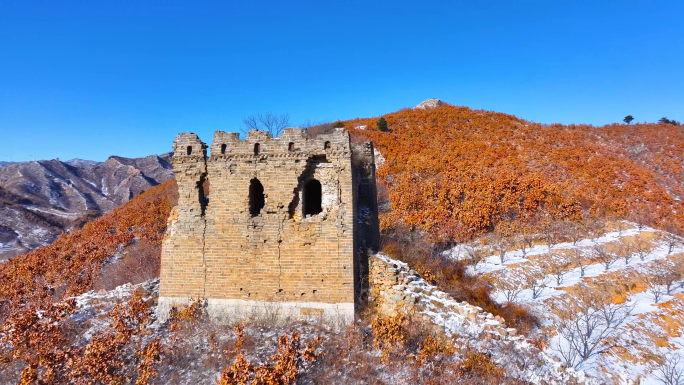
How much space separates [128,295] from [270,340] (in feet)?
16.0

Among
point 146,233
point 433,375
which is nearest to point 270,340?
point 433,375

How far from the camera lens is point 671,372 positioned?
5.79 metres

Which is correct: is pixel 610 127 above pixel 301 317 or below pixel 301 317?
above

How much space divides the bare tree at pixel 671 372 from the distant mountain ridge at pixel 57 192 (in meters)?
41.7

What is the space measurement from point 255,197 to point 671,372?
948 centimetres

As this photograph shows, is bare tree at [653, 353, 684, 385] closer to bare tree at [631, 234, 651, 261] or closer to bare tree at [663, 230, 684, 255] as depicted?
bare tree at [631, 234, 651, 261]

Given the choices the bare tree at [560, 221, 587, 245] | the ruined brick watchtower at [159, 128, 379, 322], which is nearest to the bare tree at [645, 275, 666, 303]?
the bare tree at [560, 221, 587, 245]

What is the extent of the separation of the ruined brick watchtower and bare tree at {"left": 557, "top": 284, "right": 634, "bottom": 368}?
451 centimetres

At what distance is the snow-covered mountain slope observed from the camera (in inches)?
246

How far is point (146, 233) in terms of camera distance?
1714 cm

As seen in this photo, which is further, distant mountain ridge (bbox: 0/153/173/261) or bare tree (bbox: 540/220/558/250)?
distant mountain ridge (bbox: 0/153/173/261)

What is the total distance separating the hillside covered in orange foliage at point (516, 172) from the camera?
15.4 metres

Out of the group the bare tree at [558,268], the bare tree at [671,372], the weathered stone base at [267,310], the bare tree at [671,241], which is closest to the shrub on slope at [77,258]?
the weathered stone base at [267,310]

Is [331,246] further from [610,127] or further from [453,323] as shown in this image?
[610,127]
